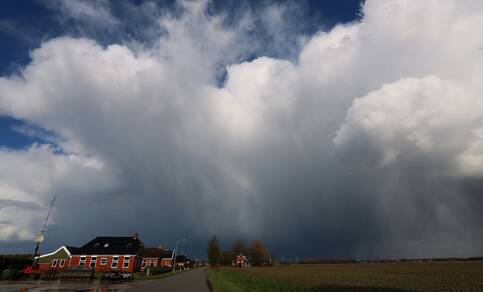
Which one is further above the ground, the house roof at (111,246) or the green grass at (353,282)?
the house roof at (111,246)

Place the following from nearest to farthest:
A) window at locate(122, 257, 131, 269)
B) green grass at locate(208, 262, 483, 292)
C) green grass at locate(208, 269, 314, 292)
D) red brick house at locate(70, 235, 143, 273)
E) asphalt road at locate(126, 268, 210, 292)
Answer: green grass at locate(208, 269, 314, 292) < asphalt road at locate(126, 268, 210, 292) < green grass at locate(208, 262, 483, 292) < window at locate(122, 257, 131, 269) < red brick house at locate(70, 235, 143, 273)

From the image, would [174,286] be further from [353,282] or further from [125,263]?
[125,263]

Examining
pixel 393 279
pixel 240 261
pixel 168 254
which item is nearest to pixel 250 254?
pixel 240 261

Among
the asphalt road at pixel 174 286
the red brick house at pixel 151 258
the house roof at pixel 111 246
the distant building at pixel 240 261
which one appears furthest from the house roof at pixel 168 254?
the asphalt road at pixel 174 286

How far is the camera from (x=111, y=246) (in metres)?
84.6

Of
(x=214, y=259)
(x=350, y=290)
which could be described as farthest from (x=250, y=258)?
(x=350, y=290)

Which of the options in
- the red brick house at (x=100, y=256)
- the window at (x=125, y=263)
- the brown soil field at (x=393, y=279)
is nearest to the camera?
the brown soil field at (x=393, y=279)

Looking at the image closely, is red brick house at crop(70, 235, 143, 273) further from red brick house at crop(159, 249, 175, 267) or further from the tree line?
the tree line

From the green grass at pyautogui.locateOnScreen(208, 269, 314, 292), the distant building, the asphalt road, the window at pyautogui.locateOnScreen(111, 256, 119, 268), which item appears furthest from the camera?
the distant building

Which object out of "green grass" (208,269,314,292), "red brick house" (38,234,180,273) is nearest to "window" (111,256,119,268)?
"red brick house" (38,234,180,273)

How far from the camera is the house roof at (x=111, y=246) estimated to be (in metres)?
81.5

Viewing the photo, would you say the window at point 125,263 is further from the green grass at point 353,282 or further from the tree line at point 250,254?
the tree line at point 250,254

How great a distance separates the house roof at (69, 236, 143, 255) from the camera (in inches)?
3209

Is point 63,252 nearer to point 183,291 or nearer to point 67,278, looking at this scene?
point 67,278
